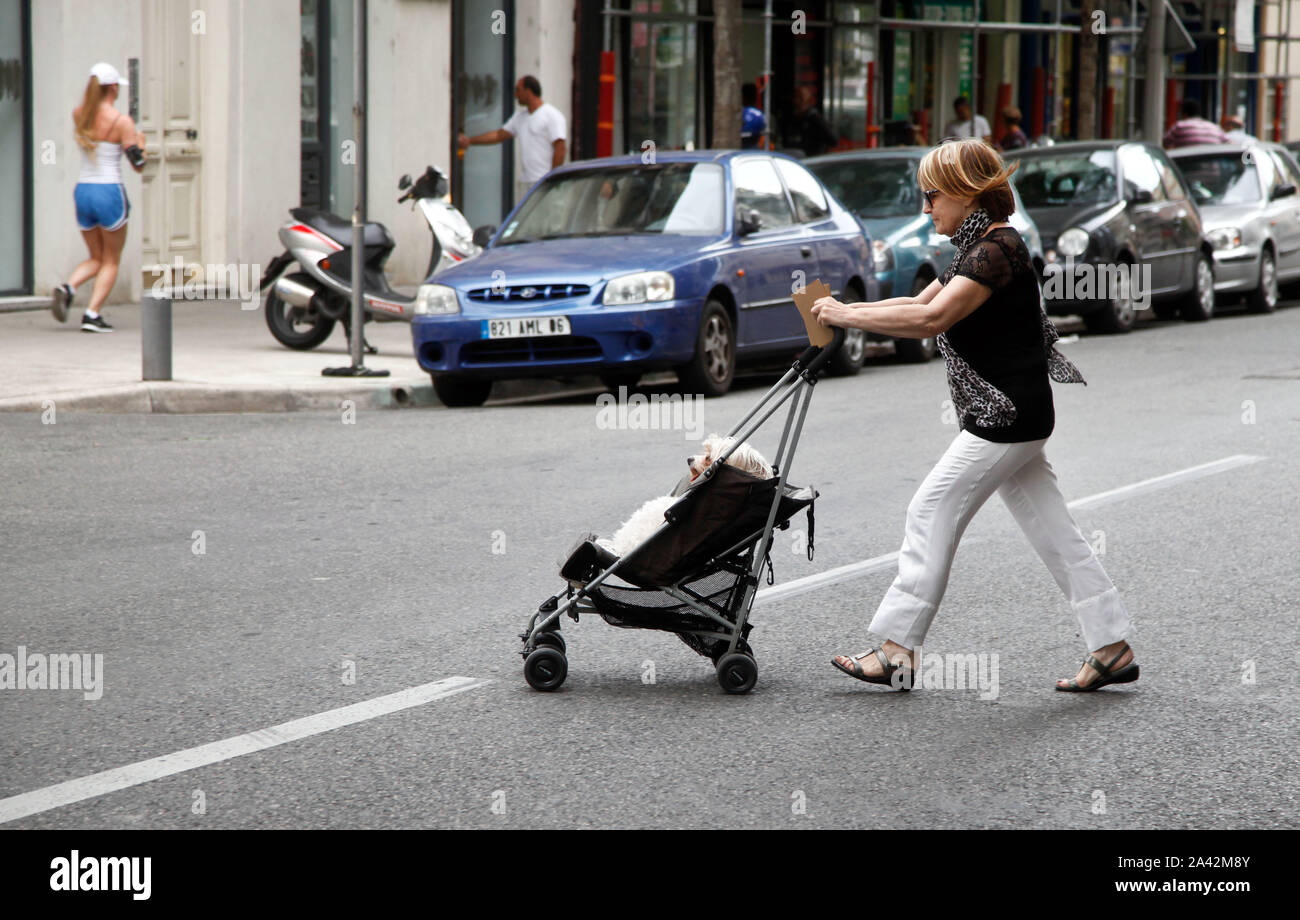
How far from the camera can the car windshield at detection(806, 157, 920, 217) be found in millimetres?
16688

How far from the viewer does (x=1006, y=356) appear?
5.32 m

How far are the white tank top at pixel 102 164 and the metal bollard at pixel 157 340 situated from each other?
307 centimetres

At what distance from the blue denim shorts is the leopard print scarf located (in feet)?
35.2

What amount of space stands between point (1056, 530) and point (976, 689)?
52cm

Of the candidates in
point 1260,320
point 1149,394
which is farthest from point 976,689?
point 1260,320

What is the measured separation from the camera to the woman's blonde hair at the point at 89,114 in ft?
48.5

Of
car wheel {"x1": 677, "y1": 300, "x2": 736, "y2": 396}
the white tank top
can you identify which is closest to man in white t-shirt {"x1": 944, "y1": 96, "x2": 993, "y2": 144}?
the white tank top

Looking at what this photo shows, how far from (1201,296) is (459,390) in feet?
32.9

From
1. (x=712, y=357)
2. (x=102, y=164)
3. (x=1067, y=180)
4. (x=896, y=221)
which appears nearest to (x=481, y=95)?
(x=1067, y=180)

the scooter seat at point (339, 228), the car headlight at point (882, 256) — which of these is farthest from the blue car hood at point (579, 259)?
the car headlight at point (882, 256)

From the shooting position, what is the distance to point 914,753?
16.0 ft

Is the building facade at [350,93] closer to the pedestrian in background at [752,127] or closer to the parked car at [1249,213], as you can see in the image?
the pedestrian in background at [752,127]

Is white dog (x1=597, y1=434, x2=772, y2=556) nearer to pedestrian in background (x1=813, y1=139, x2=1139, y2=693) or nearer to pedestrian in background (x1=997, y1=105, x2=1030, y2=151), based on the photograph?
pedestrian in background (x1=813, y1=139, x2=1139, y2=693)

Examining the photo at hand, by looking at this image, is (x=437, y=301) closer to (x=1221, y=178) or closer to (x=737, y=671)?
(x=737, y=671)
